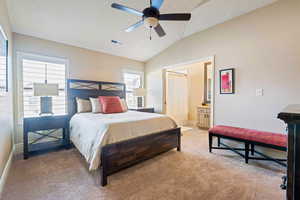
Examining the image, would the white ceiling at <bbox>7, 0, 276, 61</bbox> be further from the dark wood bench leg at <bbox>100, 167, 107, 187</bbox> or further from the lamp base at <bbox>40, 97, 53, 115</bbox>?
the dark wood bench leg at <bbox>100, 167, 107, 187</bbox>

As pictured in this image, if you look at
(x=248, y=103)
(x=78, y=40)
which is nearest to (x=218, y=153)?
(x=248, y=103)

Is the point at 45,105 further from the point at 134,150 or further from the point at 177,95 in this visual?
the point at 177,95

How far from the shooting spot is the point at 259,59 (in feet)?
9.28

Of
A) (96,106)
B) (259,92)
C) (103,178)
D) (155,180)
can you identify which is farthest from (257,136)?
(96,106)

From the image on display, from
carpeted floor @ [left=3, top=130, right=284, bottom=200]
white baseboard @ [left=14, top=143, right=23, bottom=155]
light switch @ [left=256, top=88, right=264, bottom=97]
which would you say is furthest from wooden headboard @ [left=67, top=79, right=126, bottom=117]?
light switch @ [left=256, top=88, right=264, bottom=97]

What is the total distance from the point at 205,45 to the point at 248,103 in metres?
1.76

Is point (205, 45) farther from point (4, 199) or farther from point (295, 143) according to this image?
point (4, 199)

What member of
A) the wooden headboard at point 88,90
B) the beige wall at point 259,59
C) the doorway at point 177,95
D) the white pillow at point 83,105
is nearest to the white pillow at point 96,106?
the white pillow at point 83,105

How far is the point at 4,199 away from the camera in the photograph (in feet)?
5.32

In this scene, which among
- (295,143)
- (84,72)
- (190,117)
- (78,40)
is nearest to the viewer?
(295,143)

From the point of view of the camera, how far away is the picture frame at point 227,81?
3.23 metres

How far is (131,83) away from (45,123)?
2.95m

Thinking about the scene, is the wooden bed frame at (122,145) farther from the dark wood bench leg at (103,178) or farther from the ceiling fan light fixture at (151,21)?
the ceiling fan light fixture at (151,21)

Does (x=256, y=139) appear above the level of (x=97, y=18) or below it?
below
